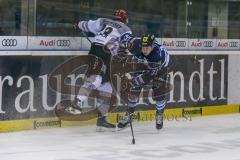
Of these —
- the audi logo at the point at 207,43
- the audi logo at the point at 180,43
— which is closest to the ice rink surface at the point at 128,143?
the audi logo at the point at 180,43

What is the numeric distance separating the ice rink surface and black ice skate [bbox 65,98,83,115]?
28 centimetres

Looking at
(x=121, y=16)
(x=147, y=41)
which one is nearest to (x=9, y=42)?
(x=121, y=16)

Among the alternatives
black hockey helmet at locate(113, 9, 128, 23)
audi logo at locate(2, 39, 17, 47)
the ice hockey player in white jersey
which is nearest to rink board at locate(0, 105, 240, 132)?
the ice hockey player in white jersey

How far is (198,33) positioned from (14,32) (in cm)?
416

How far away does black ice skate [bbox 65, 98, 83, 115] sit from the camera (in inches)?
429

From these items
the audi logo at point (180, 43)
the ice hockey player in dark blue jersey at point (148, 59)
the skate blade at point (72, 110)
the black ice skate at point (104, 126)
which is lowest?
the black ice skate at point (104, 126)

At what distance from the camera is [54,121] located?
10.9 m

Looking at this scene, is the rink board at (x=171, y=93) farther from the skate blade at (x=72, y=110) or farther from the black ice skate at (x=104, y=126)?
the black ice skate at (x=104, y=126)

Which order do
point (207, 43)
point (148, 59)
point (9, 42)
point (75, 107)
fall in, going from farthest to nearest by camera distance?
point (207, 43), point (75, 107), point (148, 59), point (9, 42)

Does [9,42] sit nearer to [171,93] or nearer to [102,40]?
[102,40]

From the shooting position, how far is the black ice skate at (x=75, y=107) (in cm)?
1089

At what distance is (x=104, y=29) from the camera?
10914 mm

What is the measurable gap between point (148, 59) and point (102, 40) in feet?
2.63

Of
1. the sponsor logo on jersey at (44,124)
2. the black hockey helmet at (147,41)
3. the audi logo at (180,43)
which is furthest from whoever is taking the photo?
the audi logo at (180,43)
